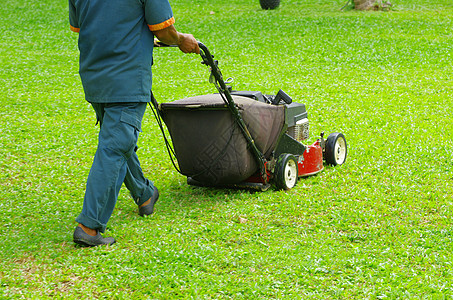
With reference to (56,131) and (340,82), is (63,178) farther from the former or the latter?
(340,82)

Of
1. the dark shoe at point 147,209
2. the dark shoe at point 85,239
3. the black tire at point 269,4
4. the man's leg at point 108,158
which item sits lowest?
the black tire at point 269,4

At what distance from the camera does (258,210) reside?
5023 millimetres

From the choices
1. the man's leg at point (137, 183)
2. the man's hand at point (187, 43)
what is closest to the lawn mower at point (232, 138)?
the man's hand at point (187, 43)

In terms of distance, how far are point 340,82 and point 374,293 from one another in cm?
779

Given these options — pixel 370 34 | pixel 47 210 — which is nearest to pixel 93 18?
pixel 47 210

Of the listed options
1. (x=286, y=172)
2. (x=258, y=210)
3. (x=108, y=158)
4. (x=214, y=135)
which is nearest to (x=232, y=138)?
(x=214, y=135)

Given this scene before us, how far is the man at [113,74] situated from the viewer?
4.17 meters

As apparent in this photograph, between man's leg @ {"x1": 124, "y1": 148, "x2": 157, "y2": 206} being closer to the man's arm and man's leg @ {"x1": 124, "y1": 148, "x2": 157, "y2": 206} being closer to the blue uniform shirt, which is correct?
the blue uniform shirt

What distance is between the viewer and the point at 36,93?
416 inches

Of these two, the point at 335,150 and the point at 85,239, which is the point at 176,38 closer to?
the point at 85,239

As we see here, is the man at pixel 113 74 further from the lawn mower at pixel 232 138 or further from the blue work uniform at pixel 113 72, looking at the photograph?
the lawn mower at pixel 232 138

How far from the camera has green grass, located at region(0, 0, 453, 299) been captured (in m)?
3.79

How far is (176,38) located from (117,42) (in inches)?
17.0

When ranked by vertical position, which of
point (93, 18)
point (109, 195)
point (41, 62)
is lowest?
point (41, 62)
